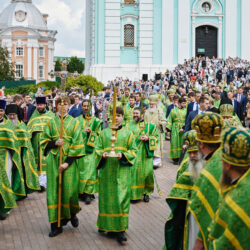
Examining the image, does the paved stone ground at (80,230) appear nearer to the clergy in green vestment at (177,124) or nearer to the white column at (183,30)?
the clergy in green vestment at (177,124)

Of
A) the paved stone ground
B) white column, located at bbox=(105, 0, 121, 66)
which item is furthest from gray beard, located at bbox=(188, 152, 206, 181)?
white column, located at bbox=(105, 0, 121, 66)

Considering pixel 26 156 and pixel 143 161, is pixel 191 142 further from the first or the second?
pixel 26 156

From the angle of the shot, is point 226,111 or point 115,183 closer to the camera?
point 115,183

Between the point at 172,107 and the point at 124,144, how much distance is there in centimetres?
842

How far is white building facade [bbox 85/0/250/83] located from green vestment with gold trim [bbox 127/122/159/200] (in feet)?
103

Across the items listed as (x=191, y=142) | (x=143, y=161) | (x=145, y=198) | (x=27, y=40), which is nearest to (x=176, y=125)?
(x=143, y=161)

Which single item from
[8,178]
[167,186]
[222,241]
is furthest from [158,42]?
[222,241]

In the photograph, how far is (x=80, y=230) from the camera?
7.84 meters

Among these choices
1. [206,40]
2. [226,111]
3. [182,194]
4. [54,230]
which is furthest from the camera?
[206,40]

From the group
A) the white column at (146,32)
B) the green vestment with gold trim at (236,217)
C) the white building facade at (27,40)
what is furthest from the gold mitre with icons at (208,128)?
the white building facade at (27,40)

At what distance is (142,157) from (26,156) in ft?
7.48

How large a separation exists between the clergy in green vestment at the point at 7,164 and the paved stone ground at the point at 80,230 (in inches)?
15.2

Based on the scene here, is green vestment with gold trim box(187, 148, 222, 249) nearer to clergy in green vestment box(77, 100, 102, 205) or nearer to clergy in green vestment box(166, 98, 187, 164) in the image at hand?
clergy in green vestment box(77, 100, 102, 205)

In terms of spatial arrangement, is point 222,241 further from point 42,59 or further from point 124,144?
point 42,59
